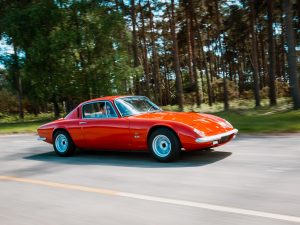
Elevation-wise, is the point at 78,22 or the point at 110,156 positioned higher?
the point at 78,22

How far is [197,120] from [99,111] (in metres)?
2.50

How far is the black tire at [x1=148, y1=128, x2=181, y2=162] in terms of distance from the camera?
821 cm

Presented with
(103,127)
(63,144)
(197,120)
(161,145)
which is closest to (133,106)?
(103,127)

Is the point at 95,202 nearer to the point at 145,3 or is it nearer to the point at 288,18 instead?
the point at 288,18

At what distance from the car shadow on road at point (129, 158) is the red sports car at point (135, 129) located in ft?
0.78

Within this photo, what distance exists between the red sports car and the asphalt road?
14.0 inches

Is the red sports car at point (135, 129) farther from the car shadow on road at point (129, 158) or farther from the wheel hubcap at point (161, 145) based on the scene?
the car shadow on road at point (129, 158)

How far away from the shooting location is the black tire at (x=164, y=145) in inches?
323

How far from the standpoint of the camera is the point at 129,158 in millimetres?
9469

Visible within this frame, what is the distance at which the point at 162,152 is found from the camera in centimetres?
847

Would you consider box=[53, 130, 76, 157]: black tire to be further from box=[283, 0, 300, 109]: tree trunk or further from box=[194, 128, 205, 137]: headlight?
box=[283, 0, 300, 109]: tree trunk

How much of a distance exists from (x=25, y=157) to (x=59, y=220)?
643 centimetres

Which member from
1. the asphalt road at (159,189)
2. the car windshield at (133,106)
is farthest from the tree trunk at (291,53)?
the car windshield at (133,106)

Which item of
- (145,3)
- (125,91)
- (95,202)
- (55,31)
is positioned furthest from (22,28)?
(95,202)
